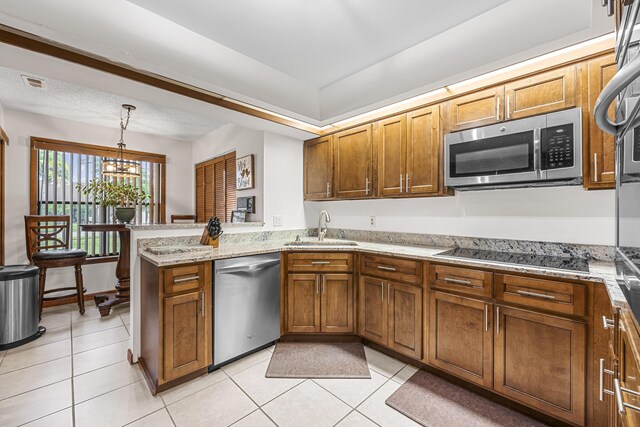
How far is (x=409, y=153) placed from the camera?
2547 millimetres

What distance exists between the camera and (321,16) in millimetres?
1975

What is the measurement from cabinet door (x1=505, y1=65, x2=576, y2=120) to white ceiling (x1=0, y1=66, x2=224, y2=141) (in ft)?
10.5

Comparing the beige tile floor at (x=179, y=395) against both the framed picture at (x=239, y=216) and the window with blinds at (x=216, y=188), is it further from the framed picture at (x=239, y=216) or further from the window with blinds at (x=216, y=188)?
the window with blinds at (x=216, y=188)

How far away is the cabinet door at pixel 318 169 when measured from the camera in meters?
3.23

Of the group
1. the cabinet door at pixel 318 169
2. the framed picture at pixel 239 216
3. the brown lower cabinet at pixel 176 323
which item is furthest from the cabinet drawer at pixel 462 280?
the framed picture at pixel 239 216

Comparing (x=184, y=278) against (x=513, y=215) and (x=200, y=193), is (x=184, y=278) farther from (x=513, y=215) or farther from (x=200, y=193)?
(x=200, y=193)

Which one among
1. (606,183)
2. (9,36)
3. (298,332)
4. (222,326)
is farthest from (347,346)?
(9,36)

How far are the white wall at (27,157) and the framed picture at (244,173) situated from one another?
2.19 metres

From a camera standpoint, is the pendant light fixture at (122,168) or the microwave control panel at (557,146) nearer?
the microwave control panel at (557,146)

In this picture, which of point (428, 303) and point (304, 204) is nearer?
point (428, 303)

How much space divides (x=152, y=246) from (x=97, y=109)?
257cm

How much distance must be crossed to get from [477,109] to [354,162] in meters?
1.23

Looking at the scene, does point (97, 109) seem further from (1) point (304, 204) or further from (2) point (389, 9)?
(2) point (389, 9)

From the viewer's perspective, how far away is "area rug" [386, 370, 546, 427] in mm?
1670
